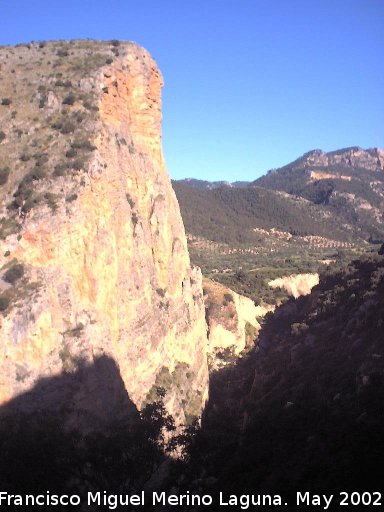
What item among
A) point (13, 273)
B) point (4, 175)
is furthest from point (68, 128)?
point (13, 273)

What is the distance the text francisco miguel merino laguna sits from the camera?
16031 millimetres

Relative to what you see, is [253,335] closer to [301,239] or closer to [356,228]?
[301,239]

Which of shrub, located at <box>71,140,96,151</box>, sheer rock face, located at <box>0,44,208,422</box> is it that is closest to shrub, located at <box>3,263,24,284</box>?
sheer rock face, located at <box>0,44,208,422</box>

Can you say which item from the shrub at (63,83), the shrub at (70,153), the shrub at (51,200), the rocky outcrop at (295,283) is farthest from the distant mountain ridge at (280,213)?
the shrub at (51,200)

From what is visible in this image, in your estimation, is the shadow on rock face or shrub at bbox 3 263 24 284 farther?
shrub at bbox 3 263 24 284

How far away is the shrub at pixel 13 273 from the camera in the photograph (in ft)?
80.2

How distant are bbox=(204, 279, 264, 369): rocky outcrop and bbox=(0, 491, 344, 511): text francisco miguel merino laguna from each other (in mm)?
25987

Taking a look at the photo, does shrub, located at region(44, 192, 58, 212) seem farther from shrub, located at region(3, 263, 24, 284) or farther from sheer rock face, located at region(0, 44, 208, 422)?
shrub, located at region(3, 263, 24, 284)

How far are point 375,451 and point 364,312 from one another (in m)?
22.2

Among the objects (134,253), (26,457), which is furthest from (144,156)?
(26,457)

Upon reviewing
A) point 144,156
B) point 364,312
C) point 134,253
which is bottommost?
point 364,312

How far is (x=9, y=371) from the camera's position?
865 inches

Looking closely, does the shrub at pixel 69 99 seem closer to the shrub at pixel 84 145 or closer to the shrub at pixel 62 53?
the shrub at pixel 84 145

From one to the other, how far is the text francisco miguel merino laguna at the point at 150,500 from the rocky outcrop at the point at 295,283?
5104 cm
